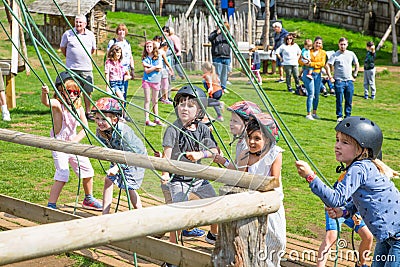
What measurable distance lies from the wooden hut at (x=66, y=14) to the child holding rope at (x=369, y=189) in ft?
57.2

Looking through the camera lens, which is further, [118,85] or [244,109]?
[118,85]

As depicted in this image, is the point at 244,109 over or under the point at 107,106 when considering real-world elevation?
over

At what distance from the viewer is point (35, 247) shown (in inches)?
120

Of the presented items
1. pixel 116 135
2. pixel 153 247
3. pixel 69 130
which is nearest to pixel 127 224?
pixel 153 247

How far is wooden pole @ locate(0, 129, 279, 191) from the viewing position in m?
3.84

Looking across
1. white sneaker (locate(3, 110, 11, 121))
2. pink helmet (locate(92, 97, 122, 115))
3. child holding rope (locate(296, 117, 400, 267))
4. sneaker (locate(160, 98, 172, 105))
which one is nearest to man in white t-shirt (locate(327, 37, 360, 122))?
white sneaker (locate(3, 110, 11, 121))

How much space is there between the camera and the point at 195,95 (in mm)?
3703

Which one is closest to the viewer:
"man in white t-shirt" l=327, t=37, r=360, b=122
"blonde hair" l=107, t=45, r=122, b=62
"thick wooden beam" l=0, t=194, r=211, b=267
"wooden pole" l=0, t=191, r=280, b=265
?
"wooden pole" l=0, t=191, r=280, b=265

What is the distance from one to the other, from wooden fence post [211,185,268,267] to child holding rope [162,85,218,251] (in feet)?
0.59

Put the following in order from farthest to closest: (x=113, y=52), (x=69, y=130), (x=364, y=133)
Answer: (x=113, y=52)
(x=69, y=130)
(x=364, y=133)

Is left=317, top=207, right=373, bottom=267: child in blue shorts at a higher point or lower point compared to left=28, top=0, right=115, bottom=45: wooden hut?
lower

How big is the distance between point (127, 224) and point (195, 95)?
72cm

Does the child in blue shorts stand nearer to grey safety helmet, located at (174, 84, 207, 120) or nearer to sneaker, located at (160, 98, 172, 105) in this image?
sneaker, located at (160, 98, 172, 105)

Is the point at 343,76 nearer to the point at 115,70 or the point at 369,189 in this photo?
the point at 115,70
